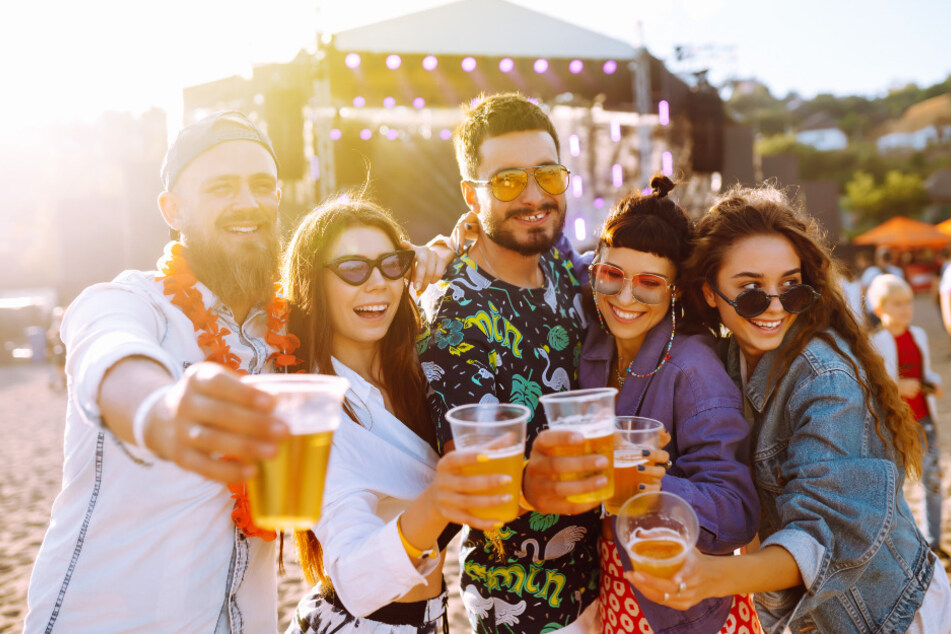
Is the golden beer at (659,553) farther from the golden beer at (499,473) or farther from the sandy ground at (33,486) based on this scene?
the sandy ground at (33,486)

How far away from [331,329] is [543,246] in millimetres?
909

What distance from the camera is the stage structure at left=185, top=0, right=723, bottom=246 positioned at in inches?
340

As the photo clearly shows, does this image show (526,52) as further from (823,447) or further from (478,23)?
(823,447)

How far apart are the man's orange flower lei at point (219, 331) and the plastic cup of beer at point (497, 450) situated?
86cm

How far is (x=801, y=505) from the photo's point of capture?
1.67 m

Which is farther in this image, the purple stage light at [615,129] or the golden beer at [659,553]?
the purple stage light at [615,129]

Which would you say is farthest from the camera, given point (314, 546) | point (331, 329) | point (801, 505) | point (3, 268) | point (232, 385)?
point (3, 268)

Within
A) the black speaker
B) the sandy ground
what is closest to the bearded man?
the sandy ground

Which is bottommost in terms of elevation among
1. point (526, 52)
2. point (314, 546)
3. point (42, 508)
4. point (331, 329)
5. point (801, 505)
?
point (42, 508)

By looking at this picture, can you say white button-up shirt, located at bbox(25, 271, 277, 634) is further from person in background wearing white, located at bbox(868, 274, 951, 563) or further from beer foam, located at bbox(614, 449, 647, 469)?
person in background wearing white, located at bbox(868, 274, 951, 563)

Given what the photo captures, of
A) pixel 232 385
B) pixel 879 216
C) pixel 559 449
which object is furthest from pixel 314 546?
pixel 879 216

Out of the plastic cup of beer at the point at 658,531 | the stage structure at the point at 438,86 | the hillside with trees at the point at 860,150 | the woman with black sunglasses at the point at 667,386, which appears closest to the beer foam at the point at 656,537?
the plastic cup of beer at the point at 658,531

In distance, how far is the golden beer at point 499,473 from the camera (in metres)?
1.34

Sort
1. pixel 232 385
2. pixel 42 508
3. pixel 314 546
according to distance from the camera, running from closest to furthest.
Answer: pixel 232 385
pixel 314 546
pixel 42 508
